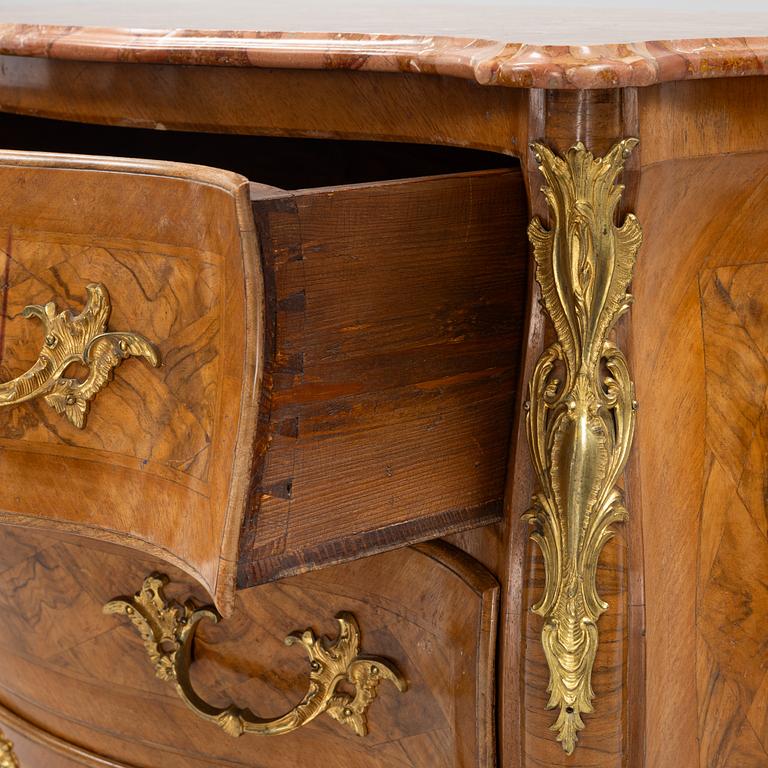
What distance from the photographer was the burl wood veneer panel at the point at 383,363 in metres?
0.53

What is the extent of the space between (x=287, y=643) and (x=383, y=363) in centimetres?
25

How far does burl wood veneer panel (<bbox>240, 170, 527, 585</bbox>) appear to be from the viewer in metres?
0.53

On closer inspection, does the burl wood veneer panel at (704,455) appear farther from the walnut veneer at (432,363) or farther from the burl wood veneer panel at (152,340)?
the burl wood veneer panel at (152,340)

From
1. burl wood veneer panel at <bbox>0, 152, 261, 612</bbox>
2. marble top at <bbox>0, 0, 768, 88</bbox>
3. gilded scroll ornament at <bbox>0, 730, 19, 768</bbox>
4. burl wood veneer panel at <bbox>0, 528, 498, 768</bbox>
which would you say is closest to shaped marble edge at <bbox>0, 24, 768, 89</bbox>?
marble top at <bbox>0, 0, 768, 88</bbox>

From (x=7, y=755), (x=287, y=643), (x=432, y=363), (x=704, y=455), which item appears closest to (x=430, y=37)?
(x=432, y=363)

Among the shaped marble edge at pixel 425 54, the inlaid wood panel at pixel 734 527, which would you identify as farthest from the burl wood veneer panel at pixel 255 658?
the shaped marble edge at pixel 425 54

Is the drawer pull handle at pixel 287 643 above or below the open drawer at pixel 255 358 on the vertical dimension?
below

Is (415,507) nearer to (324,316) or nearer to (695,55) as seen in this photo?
(324,316)

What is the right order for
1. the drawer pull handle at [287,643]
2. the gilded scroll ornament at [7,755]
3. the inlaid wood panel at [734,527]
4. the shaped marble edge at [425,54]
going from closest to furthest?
the shaped marble edge at [425,54] → the inlaid wood panel at [734,527] → the drawer pull handle at [287,643] → the gilded scroll ornament at [7,755]

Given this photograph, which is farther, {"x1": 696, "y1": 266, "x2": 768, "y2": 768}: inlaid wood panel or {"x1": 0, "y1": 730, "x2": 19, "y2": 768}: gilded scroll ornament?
{"x1": 0, "y1": 730, "x2": 19, "y2": 768}: gilded scroll ornament

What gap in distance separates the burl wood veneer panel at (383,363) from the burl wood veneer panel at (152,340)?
0.01m

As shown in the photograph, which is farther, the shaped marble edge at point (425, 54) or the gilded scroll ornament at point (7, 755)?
the gilded scroll ornament at point (7, 755)

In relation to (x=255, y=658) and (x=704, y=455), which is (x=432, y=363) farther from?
(x=255, y=658)

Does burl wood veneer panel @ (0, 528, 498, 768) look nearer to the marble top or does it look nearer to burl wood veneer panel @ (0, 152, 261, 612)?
burl wood veneer panel @ (0, 152, 261, 612)
